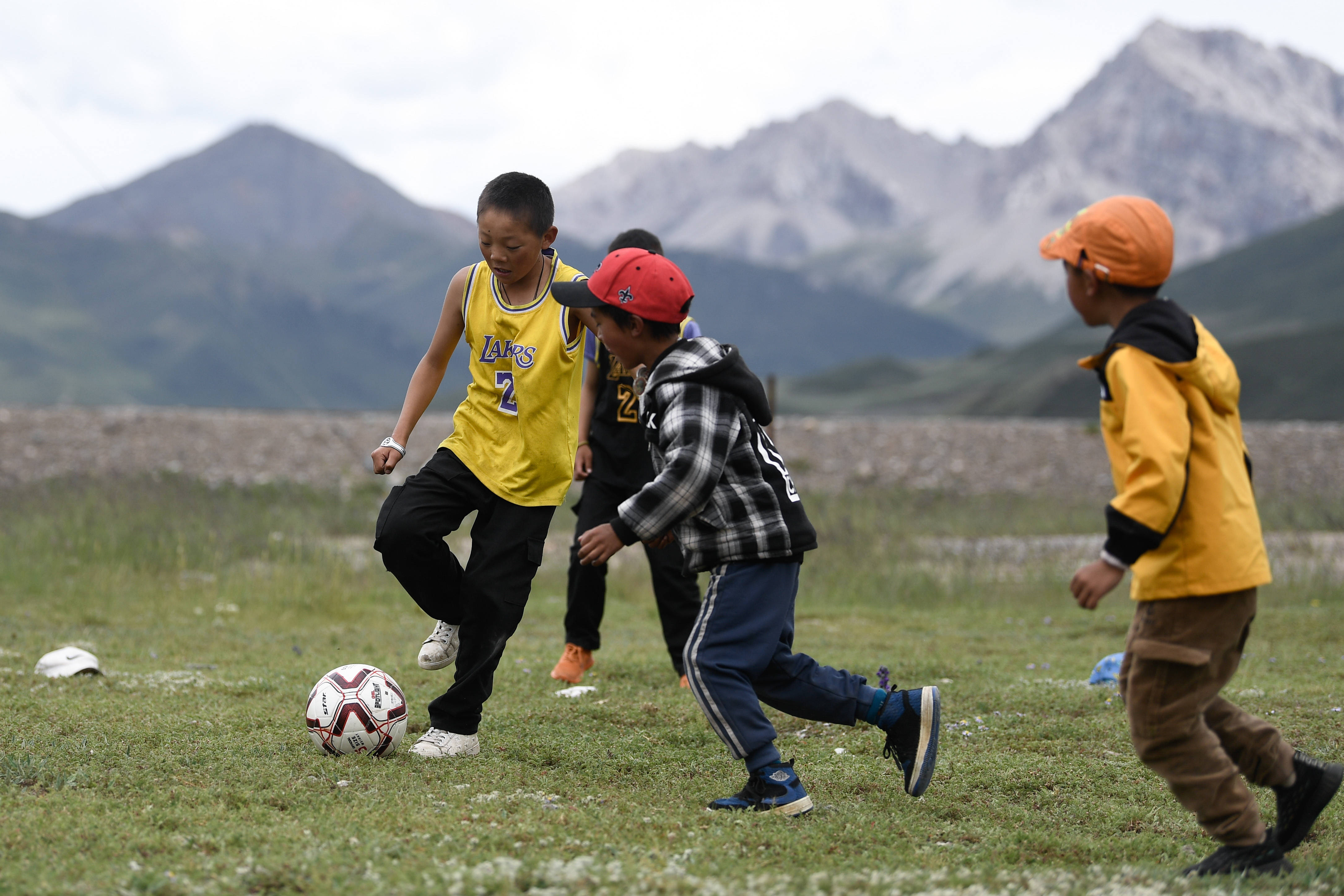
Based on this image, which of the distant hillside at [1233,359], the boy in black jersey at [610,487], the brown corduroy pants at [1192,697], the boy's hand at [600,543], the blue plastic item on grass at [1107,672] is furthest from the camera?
the distant hillside at [1233,359]

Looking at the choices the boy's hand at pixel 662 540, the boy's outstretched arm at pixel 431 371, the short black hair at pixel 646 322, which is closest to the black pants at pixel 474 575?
the boy's outstretched arm at pixel 431 371

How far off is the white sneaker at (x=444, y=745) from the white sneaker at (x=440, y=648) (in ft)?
0.84

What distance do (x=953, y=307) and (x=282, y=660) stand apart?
194 metres

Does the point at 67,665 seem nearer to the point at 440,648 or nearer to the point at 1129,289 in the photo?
the point at 440,648

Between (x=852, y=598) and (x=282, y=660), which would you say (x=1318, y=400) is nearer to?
(x=852, y=598)

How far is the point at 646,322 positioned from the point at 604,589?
286cm

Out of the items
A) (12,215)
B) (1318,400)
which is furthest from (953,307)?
(1318,400)

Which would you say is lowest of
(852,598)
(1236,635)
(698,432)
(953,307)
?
(852,598)

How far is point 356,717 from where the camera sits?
4598mm

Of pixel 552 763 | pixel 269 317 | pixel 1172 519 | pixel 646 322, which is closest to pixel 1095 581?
pixel 1172 519

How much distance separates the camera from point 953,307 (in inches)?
7608

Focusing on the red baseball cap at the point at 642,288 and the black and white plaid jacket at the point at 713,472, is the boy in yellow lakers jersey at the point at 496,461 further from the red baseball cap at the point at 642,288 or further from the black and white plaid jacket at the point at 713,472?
the black and white plaid jacket at the point at 713,472

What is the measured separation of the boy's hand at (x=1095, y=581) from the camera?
3080 mm

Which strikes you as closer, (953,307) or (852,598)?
(852,598)
